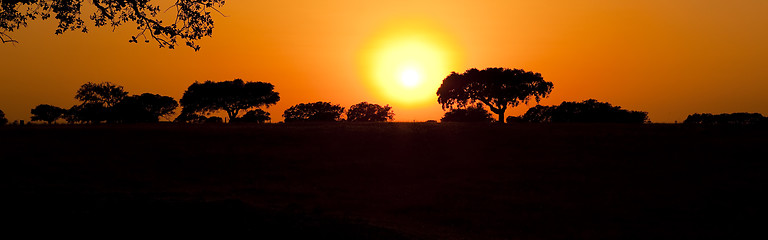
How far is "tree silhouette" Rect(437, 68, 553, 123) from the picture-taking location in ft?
261

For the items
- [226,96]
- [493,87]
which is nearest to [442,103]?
[493,87]

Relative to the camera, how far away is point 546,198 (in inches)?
998

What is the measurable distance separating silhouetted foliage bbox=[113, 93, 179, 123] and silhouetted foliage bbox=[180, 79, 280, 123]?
28.8ft

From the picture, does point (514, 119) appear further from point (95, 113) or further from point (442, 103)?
point (95, 113)

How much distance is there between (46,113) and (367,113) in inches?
2822

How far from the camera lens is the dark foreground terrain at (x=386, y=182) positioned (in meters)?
15.1

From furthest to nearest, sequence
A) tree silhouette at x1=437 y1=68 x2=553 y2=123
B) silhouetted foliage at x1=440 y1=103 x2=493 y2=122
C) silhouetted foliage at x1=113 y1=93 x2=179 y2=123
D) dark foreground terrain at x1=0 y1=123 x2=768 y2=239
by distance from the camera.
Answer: silhouetted foliage at x1=440 y1=103 x2=493 y2=122
silhouetted foliage at x1=113 y1=93 x2=179 y2=123
tree silhouette at x1=437 y1=68 x2=553 y2=123
dark foreground terrain at x1=0 y1=123 x2=768 y2=239

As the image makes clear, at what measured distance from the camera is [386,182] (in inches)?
1129

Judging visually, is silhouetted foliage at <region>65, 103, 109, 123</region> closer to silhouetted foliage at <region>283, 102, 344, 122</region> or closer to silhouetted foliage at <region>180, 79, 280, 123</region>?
silhouetted foliage at <region>180, 79, 280, 123</region>

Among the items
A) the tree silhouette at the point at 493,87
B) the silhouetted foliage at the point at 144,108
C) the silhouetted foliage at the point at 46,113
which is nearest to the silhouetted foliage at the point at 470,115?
the tree silhouette at the point at 493,87

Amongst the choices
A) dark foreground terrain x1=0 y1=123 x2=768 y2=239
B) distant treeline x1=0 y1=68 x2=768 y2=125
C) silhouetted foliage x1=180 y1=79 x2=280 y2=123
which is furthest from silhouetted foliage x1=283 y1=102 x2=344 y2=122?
dark foreground terrain x1=0 y1=123 x2=768 y2=239

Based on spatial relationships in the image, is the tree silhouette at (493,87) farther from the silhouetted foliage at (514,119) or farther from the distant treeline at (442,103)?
the silhouetted foliage at (514,119)

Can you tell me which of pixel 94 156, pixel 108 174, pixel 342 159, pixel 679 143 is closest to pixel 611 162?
pixel 679 143

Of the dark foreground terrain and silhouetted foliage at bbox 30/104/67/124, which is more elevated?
silhouetted foliage at bbox 30/104/67/124
